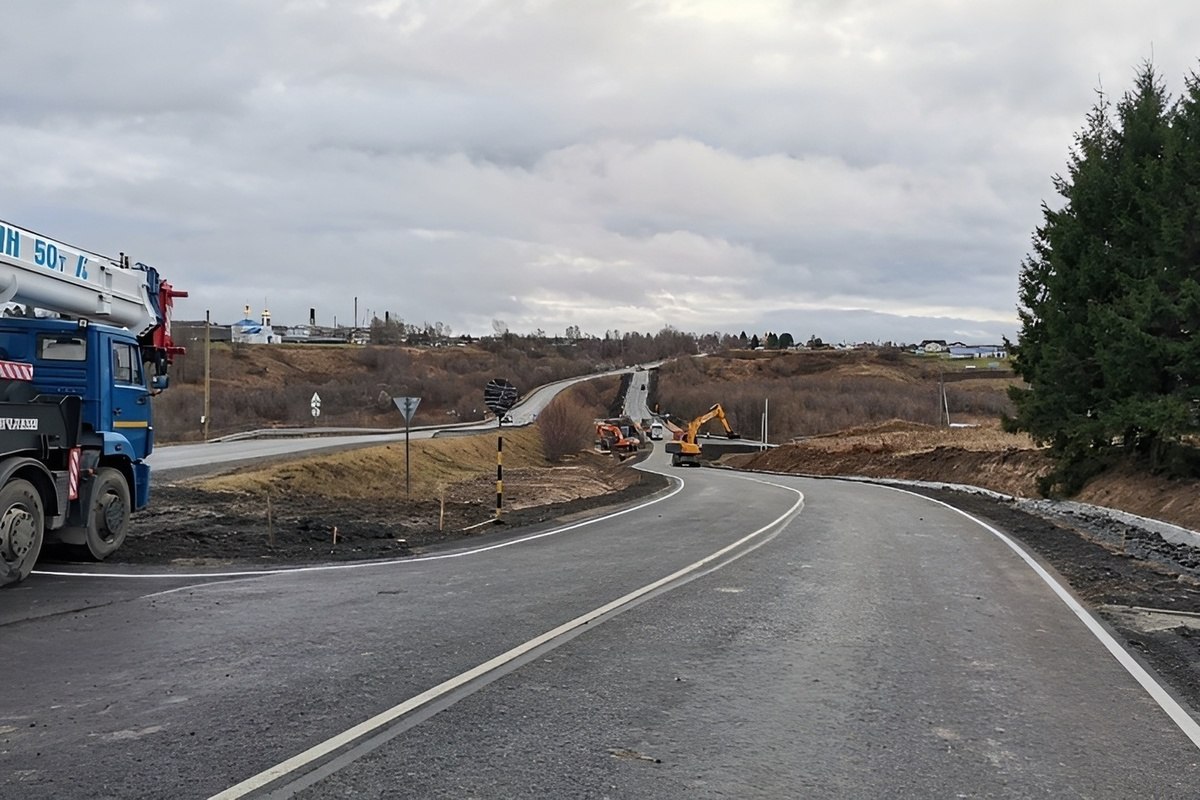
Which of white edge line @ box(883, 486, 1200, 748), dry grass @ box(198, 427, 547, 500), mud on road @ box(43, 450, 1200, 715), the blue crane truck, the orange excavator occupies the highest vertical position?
the blue crane truck

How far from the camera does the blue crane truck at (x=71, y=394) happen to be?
1070cm

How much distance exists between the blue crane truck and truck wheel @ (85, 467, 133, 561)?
0.06 feet

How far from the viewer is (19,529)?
415 inches

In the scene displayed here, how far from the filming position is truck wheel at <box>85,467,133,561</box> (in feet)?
39.9

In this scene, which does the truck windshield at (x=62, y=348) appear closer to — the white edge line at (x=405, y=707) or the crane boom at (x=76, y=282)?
the crane boom at (x=76, y=282)

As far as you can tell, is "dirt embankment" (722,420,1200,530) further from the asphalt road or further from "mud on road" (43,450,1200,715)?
the asphalt road

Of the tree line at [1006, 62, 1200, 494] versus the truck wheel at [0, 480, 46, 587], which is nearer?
the truck wheel at [0, 480, 46, 587]

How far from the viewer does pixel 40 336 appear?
12.2 meters

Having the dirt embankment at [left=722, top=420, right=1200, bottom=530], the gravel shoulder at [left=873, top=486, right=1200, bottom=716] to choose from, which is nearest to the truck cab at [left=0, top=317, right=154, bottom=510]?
the gravel shoulder at [left=873, top=486, right=1200, bottom=716]

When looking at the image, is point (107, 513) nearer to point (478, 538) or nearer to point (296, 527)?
point (296, 527)

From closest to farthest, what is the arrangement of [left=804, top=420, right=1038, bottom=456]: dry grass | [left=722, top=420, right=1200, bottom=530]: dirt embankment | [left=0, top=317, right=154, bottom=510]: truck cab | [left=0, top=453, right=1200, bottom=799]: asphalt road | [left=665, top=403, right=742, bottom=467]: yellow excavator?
[left=0, top=453, right=1200, bottom=799]: asphalt road < [left=0, top=317, right=154, bottom=510]: truck cab < [left=722, top=420, right=1200, bottom=530]: dirt embankment < [left=804, top=420, right=1038, bottom=456]: dry grass < [left=665, top=403, right=742, bottom=467]: yellow excavator

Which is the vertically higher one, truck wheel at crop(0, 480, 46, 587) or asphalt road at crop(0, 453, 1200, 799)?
truck wheel at crop(0, 480, 46, 587)

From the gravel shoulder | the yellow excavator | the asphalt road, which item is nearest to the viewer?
the asphalt road

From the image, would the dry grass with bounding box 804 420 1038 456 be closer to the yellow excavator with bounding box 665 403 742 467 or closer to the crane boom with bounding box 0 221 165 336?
the yellow excavator with bounding box 665 403 742 467
